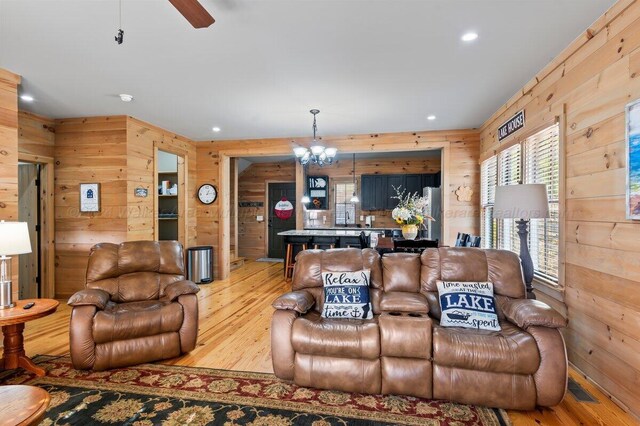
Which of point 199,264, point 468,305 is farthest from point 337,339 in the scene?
point 199,264

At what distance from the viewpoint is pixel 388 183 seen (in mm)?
8148

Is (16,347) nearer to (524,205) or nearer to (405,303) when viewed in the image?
(405,303)

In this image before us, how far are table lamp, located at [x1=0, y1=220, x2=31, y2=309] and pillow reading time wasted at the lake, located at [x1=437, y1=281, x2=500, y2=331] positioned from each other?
11.3ft

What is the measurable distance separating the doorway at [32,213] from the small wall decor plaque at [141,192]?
4.77ft

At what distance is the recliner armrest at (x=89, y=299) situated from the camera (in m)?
2.55

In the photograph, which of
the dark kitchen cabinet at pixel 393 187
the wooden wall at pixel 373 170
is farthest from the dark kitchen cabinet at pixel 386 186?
the wooden wall at pixel 373 170

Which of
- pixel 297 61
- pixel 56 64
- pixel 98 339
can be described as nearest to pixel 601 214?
pixel 297 61

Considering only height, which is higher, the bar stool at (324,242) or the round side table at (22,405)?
the bar stool at (324,242)

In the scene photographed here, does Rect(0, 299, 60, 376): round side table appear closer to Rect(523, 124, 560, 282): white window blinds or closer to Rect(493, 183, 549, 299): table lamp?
Rect(493, 183, 549, 299): table lamp

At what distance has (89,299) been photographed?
2578mm

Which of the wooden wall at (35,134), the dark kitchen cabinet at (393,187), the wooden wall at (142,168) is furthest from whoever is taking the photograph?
the dark kitchen cabinet at (393,187)

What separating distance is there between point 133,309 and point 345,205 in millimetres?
6438

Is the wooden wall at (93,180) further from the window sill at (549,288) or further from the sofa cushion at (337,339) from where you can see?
the window sill at (549,288)

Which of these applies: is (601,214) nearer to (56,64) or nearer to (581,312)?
(581,312)
